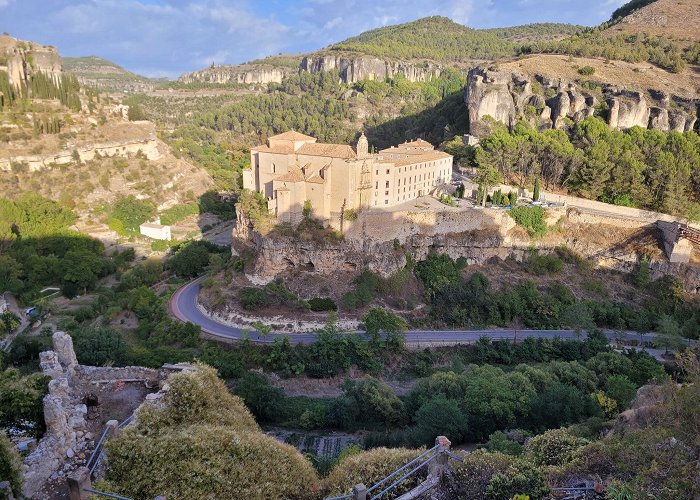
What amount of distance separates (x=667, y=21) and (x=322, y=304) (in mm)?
76137

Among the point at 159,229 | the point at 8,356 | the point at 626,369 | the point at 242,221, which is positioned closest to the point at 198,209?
the point at 159,229

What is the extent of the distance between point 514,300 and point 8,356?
32507mm

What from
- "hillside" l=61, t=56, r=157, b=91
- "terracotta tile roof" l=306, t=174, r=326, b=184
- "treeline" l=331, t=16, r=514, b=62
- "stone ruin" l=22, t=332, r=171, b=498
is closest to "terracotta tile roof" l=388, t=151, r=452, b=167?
"terracotta tile roof" l=306, t=174, r=326, b=184

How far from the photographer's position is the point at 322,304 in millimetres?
34531

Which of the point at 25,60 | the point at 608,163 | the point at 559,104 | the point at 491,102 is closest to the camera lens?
the point at 608,163

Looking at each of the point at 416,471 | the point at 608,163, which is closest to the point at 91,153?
the point at 608,163

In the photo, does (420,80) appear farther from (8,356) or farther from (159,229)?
(8,356)

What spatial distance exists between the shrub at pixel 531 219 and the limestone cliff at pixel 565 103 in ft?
52.5

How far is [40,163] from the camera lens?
5719 cm

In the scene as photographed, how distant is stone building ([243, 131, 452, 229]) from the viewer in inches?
1374

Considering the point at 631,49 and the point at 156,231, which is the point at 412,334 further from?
the point at 631,49

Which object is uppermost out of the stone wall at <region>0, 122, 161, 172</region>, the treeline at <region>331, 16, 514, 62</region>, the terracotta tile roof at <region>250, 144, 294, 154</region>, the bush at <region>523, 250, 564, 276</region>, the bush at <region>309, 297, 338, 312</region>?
the treeline at <region>331, 16, 514, 62</region>

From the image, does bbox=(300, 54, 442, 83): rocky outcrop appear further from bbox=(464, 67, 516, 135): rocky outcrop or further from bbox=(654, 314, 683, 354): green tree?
bbox=(654, 314, 683, 354): green tree

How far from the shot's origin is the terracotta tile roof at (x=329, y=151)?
35.0 m
